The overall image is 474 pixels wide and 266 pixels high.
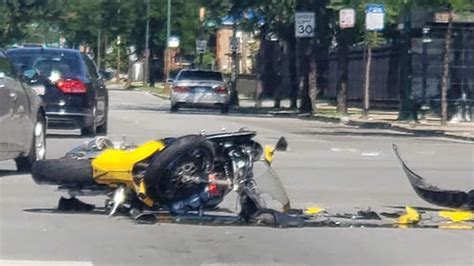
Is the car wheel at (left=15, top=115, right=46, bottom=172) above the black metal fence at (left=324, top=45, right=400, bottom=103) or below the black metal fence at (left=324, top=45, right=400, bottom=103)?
above

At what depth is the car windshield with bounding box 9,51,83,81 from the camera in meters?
25.4

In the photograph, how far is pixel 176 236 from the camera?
12.4 m

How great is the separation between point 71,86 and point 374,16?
13.2 m

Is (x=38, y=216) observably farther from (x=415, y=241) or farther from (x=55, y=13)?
(x=55, y=13)

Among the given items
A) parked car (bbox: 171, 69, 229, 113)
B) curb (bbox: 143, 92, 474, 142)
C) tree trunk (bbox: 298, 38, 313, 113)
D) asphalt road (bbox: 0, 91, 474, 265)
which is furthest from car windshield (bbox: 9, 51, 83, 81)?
tree trunk (bbox: 298, 38, 313, 113)

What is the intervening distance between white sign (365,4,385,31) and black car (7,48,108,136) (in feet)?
40.4

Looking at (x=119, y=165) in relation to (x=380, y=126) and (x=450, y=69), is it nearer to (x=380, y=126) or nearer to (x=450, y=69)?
(x=380, y=126)

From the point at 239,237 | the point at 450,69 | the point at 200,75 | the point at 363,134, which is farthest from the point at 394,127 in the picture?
the point at 239,237

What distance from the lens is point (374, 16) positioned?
119 feet

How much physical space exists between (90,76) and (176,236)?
13.9m

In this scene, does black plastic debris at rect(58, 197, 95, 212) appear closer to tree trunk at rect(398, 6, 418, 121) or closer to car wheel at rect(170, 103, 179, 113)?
tree trunk at rect(398, 6, 418, 121)

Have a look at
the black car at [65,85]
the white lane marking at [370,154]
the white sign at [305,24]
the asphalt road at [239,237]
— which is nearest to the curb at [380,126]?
the white sign at [305,24]

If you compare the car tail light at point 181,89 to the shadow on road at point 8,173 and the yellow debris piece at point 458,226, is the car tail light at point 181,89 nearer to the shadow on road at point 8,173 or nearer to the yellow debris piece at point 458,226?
the shadow on road at point 8,173

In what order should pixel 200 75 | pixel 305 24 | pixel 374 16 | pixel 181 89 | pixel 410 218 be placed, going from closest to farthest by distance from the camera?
1. pixel 410 218
2. pixel 374 16
3. pixel 305 24
4. pixel 181 89
5. pixel 200 75
